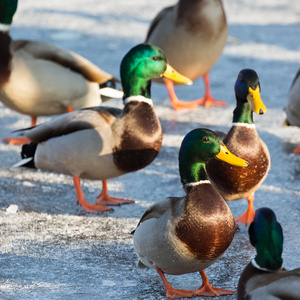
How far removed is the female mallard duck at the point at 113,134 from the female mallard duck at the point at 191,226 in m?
0.85

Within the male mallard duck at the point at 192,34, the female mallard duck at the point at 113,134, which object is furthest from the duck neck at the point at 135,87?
the male mallard duck at the point at 192,34

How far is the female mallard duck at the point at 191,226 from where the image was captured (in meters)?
3.02

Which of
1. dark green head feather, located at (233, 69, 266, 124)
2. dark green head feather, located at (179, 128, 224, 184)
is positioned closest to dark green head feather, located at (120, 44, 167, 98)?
dark green head feather, located at (233, 69, 266, 124)

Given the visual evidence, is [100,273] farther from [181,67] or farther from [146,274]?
[181,67]

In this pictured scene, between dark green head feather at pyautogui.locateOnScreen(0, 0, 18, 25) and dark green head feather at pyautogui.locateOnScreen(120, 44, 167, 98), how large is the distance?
63.8 inches

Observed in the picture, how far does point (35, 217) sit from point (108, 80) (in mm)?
1718

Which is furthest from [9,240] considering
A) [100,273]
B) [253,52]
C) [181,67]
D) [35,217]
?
[253,52]

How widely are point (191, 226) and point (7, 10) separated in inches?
125

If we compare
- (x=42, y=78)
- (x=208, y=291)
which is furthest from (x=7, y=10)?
(x=208, y=291)

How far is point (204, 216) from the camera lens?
303cm

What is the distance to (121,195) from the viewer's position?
453cm

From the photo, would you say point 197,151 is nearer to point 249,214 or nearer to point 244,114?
point 244,114

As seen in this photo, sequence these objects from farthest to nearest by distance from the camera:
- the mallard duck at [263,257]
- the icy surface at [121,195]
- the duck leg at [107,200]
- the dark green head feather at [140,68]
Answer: the duck leg at [107,200]
the dark green head feather at [140,68]
the icy surface at [121,195]
the mallard duck at [263,257]

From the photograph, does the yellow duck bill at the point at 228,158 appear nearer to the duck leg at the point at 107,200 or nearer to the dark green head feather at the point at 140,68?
the dark green head feather at the point at 140,68
